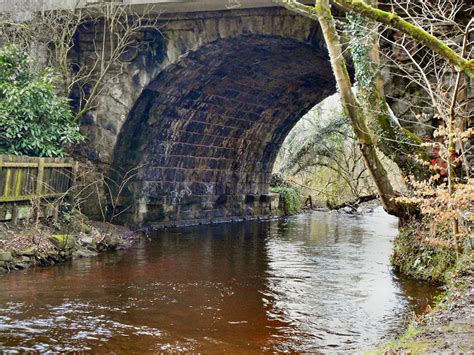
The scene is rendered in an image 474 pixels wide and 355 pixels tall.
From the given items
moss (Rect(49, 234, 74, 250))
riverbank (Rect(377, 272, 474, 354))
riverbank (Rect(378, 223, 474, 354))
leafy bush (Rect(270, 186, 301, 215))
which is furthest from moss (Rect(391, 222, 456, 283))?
leafy bush (Rect(270, 186, 301, 215))

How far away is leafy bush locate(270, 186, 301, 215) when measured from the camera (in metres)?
21.8

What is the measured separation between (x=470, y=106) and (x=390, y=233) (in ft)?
24.8

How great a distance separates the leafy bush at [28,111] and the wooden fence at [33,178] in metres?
0.49

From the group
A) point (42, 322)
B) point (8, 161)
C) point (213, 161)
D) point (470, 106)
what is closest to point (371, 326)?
point (42, 322)

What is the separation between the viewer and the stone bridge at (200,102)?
12570 mm

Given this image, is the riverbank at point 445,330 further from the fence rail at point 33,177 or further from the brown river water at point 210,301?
the fence rail at point 33,177

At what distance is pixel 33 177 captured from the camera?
1032 centimetres

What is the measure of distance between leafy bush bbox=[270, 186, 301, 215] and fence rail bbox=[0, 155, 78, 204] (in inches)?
431

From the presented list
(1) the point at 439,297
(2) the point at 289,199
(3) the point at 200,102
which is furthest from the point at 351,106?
(2) the point at 289,199

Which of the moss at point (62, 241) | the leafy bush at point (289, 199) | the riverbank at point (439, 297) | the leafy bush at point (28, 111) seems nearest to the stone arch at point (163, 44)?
the leafy bush at point (28, 111)

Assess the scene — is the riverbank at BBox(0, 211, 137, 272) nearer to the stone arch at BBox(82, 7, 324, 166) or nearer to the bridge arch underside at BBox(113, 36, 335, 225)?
the stone arch at BBox(82, 7, 324, 166)

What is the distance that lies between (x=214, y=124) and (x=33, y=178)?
23.3 feet

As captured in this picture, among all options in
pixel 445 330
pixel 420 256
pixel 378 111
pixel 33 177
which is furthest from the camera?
pixel 33 177

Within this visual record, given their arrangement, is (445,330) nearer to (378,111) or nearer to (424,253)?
(424,253)
